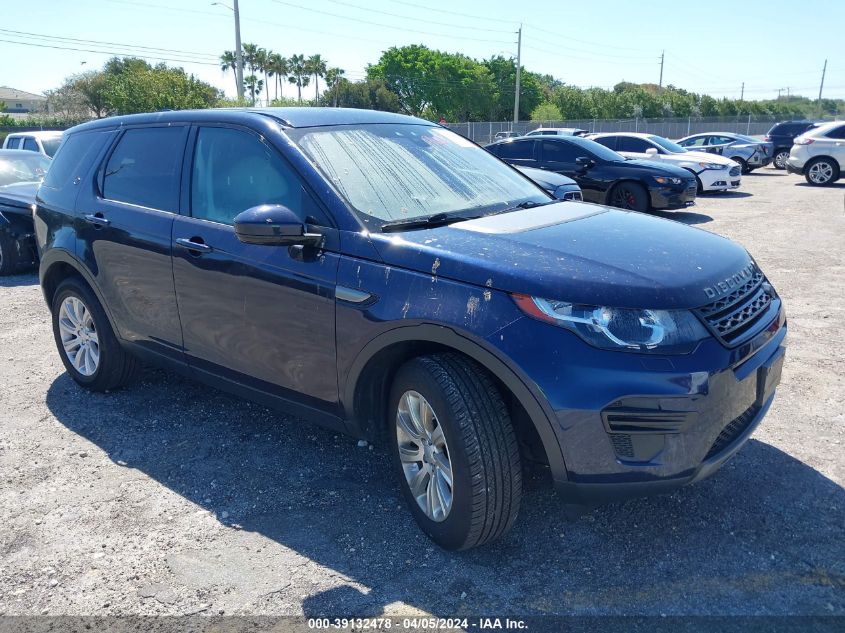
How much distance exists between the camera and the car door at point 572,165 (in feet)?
40.0

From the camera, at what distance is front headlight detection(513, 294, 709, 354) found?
251 cm

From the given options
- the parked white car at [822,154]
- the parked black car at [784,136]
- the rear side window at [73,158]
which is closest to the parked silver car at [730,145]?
the parked black car at [784,136]

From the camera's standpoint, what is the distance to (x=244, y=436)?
4176 mm

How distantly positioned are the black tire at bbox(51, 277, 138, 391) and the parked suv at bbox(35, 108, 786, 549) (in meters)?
0.21

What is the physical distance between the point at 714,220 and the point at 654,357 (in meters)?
10.9

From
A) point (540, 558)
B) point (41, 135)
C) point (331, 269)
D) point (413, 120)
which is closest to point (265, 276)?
point (331, 269)

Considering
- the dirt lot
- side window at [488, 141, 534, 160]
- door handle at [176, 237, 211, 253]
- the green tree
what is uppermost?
the green tree

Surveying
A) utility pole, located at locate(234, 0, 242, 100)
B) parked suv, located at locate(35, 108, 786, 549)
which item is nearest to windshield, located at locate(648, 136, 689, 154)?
parked suv, located at locate(35, 108, 786, 549)

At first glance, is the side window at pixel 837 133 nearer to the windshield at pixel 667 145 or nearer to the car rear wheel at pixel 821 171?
the car rear wheel at pixel 821 171

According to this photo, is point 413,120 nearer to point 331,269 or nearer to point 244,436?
point 331,269

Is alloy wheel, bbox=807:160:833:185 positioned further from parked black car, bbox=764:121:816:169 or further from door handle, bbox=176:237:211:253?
door handle, bbox=176:237:211:253

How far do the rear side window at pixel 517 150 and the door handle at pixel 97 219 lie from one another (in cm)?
964

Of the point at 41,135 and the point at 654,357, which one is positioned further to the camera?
the point at 41,135

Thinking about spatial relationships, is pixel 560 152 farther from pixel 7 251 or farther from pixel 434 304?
pixel 434 304
